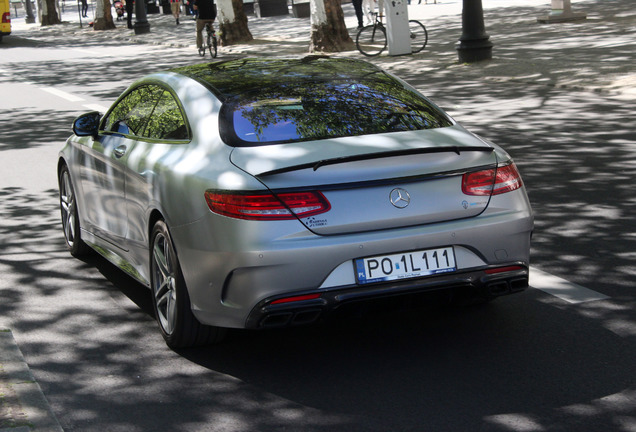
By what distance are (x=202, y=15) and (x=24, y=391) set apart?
24.5 metres

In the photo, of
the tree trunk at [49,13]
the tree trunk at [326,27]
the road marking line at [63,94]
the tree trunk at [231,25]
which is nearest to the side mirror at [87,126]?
the road marking line at [63,94]

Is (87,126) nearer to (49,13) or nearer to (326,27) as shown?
(326,27)

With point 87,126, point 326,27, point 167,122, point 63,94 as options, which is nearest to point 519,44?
point 326,27

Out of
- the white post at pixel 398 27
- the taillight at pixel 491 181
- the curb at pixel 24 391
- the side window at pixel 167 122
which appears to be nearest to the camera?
the curb at pixel 24 391

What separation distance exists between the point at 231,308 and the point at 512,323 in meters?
1.60

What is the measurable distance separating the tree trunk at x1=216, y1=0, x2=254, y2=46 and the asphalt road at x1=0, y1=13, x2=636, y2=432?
923 inches

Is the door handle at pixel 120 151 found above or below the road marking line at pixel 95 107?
above

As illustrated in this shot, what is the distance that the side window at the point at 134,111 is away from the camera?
252 inches

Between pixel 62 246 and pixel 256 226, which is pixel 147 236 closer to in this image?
pixel 256 226

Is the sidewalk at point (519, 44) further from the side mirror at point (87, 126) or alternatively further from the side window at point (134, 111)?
the side mirror at point (87, 126)

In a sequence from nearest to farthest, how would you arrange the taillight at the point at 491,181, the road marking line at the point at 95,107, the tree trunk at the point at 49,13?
the taillight at the point at 491,181 → the road marking line at the point at 95,107 → the tree trunk at the point at 49,13

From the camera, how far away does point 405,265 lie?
4938 millimetres

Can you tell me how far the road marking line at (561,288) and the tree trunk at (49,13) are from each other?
2247 inches

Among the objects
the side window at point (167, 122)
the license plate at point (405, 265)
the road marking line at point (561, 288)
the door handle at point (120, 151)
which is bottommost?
the road marking line at point (561, 288)
